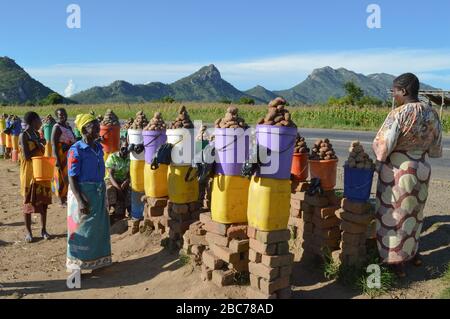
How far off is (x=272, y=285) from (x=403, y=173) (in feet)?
5.14

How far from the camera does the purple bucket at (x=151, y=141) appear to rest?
5.48 metres

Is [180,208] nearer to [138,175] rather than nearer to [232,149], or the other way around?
[138,175]

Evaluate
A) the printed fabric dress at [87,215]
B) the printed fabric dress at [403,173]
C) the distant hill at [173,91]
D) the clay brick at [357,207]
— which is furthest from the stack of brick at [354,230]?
the distant hill at [173,91]

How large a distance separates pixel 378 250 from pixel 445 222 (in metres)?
1.60

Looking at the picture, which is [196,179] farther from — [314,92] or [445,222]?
[314,92]

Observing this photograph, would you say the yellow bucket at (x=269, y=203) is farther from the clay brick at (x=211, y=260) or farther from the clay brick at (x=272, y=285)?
the clay brick at (x=211, y=260)

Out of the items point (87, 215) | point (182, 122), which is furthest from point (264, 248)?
point (87, 215)

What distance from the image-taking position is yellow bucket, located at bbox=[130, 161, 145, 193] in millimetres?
5906

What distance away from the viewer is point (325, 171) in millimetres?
4512

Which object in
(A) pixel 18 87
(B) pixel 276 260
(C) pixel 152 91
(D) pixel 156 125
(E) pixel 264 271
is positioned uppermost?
(C) pixel 152 91

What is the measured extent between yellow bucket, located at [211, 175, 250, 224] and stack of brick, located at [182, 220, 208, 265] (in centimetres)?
49

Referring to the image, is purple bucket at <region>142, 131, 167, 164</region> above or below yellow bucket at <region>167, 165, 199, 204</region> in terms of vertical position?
above

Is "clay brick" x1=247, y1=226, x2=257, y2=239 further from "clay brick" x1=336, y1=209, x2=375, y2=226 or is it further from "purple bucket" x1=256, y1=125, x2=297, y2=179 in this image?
"clay brick" x1=336, y1=209, x2=375, y2=226

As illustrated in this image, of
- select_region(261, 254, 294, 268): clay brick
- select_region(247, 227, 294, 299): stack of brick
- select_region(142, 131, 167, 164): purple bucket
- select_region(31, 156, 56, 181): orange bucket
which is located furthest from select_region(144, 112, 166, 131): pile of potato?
select_region(261, 254, 294, 268): clay brick
